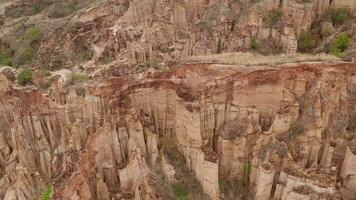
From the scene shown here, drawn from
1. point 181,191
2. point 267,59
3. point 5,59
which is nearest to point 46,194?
point 181,191

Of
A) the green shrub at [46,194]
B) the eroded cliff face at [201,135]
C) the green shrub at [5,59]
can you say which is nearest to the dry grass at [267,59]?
the eroded cliff face at [201,135]

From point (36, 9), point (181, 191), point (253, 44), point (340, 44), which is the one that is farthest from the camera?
point (36, 9)

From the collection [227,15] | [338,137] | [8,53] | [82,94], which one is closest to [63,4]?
[8,53]

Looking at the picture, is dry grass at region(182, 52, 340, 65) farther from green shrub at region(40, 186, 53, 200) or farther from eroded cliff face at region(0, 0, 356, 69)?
green shrub at region(40, 186, 53, 200)

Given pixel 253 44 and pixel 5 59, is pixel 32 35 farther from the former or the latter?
pixel 253 44

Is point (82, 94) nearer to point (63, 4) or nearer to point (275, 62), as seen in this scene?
point (275, 62)

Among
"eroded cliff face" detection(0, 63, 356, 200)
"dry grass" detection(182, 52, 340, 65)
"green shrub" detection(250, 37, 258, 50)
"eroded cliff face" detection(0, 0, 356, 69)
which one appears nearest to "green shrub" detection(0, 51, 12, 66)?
"eroded cliff face" detection(0, 0, 356, 69)

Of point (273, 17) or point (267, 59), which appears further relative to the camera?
point (273, 17)

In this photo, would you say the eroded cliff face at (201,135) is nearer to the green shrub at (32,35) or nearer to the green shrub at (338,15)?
the green shrub at (338,15)
